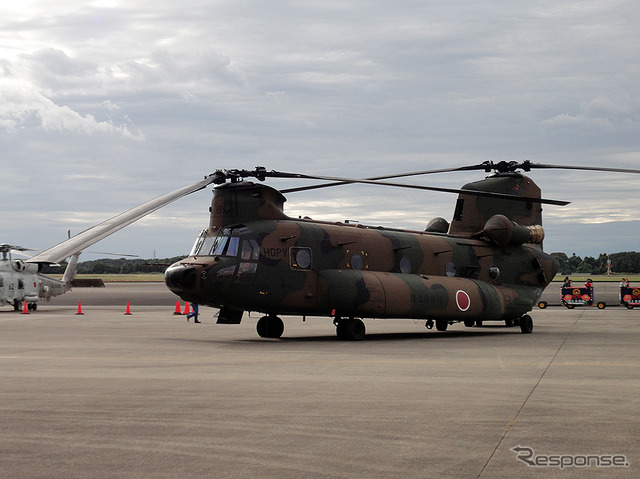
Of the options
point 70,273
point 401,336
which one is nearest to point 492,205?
point 401,336

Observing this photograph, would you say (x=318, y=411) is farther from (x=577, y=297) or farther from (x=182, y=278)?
(x=577, y=297)

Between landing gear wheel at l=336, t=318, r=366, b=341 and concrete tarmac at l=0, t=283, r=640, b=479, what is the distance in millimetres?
3022

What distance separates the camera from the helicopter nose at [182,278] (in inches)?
810

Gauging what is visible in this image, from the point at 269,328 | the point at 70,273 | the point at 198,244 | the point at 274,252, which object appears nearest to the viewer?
the point at 274,252

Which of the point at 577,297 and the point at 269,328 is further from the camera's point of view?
the point at 577,297

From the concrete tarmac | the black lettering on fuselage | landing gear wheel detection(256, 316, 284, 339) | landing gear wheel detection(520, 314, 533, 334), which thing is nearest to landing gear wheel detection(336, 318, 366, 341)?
landing gear wheel detection(256, 316, 284, 339)

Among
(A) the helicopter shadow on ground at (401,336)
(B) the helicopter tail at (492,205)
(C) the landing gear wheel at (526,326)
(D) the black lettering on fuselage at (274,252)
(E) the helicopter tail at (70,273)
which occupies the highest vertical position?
(B) the helicopter tail at (492,205)

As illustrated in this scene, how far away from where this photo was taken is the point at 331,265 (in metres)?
22.8

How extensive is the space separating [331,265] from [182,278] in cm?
446

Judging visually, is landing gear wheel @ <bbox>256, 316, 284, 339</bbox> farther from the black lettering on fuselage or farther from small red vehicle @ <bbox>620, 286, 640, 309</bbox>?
small red vehicle @ <bbox>620, 286, 640, 309</bbox>

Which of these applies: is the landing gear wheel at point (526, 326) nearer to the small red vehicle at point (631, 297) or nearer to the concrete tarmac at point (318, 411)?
the concrete tarmac at point (318, 411)

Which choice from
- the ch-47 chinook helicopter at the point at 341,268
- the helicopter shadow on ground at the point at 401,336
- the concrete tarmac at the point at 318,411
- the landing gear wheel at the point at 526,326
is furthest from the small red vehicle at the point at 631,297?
the concrete tarmac at the point at 318,411

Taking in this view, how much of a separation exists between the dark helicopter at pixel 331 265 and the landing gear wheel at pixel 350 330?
29 millimetres

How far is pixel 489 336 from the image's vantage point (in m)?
25.0
